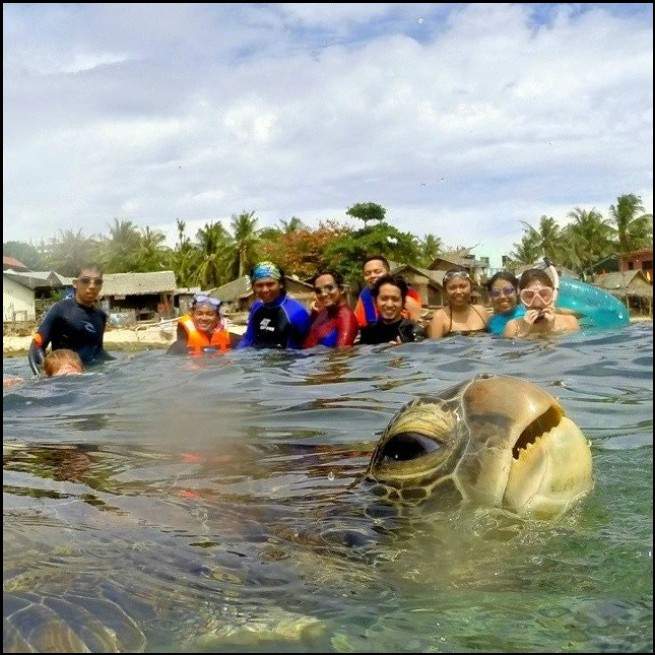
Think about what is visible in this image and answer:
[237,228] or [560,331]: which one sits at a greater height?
[237,228]

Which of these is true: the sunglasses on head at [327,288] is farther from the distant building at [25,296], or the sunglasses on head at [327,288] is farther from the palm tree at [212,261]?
the palm tree at [212,261]

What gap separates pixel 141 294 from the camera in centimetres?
4631

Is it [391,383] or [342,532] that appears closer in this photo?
[342,532]

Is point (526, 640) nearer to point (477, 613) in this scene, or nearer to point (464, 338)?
point (477, 613)

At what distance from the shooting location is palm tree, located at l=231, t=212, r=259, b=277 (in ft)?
179

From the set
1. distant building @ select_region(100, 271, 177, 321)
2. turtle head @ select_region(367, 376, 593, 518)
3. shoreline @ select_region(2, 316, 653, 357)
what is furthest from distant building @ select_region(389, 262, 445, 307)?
turtle head @ select_region(367, 376, 593, 518)

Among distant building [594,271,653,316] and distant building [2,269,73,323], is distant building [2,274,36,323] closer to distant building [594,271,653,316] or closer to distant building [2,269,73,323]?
distant building [2,269,73,323]

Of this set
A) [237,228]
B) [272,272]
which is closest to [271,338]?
[272,272]

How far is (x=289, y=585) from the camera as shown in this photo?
1.62m

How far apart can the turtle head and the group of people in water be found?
189 inches

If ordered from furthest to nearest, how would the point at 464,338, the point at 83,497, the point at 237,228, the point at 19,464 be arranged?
the point at 237,228 < the point at 464,338 < the point at 19,464 < the point at 83,497

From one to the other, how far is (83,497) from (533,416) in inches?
59.0

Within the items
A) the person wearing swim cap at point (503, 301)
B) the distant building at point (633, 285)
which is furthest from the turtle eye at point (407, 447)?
the distant building at point (633, 285)

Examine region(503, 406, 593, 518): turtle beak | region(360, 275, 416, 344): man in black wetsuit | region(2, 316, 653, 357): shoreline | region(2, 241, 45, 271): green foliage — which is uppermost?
region(2, 241, 45, 271): green foliage
